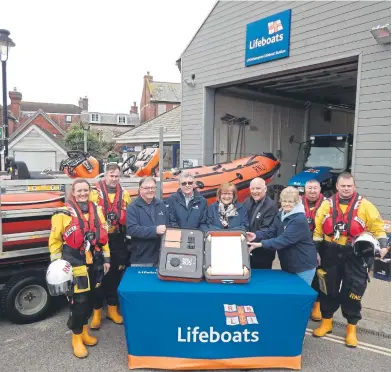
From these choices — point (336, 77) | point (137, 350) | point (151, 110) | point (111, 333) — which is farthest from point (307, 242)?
point (151, 110)

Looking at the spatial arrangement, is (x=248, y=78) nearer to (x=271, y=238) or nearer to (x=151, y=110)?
(x=271, y=238)

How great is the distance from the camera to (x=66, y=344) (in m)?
2.87

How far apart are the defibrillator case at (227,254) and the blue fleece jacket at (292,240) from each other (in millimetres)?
230

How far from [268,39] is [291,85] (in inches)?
115

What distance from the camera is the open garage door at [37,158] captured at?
21172mm

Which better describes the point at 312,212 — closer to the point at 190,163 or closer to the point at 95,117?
the point at 190,163

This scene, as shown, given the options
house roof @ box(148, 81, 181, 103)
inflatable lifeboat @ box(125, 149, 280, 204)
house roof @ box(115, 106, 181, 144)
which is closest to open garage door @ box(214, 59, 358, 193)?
inflatable lifeboat @ box(125, 149, 280, 204)

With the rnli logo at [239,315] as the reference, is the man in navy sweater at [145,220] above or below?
above

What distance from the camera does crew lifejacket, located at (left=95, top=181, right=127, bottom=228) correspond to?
321 centimetres

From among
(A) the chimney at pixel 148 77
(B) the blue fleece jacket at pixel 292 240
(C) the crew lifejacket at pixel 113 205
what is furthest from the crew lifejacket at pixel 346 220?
(A) the chimney at pixel 148 77

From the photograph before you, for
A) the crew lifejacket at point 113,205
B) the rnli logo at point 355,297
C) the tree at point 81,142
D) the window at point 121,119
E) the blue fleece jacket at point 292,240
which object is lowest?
the rnli logo at point 355,297

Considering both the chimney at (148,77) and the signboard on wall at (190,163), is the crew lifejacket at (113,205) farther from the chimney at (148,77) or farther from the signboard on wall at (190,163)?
the chimney at (148,77)

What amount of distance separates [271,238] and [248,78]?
181 inches

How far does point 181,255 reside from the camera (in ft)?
8.73
